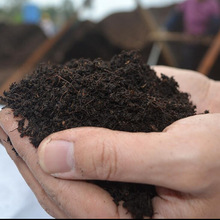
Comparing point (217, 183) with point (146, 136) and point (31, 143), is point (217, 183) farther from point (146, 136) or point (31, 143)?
point (31, 143)

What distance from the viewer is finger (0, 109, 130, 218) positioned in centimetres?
74

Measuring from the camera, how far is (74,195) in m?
0.76

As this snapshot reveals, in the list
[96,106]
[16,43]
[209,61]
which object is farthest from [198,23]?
[96,106]

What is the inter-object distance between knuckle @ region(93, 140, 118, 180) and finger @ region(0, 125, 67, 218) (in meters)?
0.24

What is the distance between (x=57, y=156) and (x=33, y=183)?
0.24 m

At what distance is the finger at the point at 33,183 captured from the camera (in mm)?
833

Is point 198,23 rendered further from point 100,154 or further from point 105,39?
point 100,154

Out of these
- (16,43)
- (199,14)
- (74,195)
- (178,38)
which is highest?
(16,43)

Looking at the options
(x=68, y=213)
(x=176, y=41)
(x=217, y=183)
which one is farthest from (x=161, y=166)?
(x=176, y=41)

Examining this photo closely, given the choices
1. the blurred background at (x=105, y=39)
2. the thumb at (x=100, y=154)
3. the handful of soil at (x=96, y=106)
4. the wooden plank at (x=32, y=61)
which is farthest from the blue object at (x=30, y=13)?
the thumb at (x=100, y=154)

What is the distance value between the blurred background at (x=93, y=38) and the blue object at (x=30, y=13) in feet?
0.28

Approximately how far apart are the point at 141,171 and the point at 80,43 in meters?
3.76

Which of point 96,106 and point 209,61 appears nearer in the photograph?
point 96,106

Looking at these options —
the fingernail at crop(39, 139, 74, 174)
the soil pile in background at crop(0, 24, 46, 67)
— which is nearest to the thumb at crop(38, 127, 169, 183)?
the fingernail at crop(39, 139, 74, 174)
